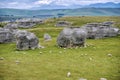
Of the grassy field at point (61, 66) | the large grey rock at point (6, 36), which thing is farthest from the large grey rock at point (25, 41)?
the large grey rock at point (6, 36)

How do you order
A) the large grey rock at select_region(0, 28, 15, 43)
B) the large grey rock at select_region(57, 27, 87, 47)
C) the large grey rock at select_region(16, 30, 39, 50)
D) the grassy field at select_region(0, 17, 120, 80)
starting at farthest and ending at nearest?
the large grey rock at select_region(0, 28, 15, 43) < the large grey rock at select_region(57, 27, 87, 47) < the large grey rock at select_region(16, 30, 39, 50) < the grassy field at select_region(0, 17, 120, 80)

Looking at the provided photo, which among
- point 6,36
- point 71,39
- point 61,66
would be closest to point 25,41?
point 71,39

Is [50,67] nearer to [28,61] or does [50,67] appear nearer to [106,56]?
[28,61]

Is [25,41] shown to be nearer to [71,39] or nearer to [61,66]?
[71,39]

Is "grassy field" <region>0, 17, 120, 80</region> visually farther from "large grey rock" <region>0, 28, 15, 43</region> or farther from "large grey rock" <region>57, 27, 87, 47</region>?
"large grey rock" <region>0, 28, 15, 43</region>

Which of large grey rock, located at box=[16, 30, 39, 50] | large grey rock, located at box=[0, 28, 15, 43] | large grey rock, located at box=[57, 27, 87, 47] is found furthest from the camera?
large grey rock, located at box=[0, 28, 15, 43]

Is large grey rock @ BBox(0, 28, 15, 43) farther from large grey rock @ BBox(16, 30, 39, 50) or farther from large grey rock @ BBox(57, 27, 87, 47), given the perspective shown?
large grey rock @ BBox(57, 27, 87, 47)

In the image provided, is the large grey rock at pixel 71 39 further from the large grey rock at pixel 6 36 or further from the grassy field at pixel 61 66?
the large grey rock at pixel 6 36

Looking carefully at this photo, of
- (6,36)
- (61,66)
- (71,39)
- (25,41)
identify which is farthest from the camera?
(6,36)

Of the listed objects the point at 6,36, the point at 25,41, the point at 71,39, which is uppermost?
the point at 25,41

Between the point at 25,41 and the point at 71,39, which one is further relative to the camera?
the point at 71,39

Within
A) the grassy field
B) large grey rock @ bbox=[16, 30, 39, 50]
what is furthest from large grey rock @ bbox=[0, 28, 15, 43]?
the grassy field

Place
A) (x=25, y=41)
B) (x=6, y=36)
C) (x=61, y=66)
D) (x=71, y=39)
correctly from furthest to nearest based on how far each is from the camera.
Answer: (x=6, y=36) → (x=71, y=39) → (x=25, y=41) → (x=61, y=66)

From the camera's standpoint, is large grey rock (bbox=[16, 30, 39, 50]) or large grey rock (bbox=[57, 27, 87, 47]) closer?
large grey rock (bbox=[16, 30, 39, 50])
